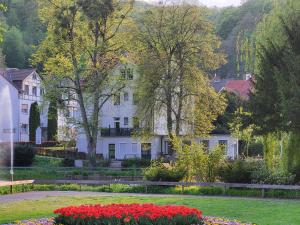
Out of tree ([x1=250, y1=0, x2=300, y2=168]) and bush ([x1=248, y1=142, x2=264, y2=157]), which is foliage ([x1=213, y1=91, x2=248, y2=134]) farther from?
tree ([x1=250, y1=0, x2=300, y2=168])

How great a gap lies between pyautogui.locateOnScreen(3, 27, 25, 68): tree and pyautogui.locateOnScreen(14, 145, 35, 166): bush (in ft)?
169

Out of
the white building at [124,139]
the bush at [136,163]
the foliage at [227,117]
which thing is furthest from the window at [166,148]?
the bush at [136,163]

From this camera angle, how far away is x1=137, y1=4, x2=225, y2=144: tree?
48.5 metres

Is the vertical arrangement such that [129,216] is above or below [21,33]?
below

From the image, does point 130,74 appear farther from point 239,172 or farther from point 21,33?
point 21,33

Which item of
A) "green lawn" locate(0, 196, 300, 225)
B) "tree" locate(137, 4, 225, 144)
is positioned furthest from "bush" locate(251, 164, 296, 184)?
"tree" locate(137, 4, 225, 144)

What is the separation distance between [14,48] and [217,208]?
8912 cm

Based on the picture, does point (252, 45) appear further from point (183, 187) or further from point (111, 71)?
point (111, 71)

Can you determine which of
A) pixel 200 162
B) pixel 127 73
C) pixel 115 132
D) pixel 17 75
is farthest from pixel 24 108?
pixel 200 162

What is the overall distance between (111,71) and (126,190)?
21.7m

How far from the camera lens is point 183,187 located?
29.2 metres

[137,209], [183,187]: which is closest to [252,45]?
[183,187]

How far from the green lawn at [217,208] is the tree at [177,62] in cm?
2404

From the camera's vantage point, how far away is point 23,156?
5159cm
